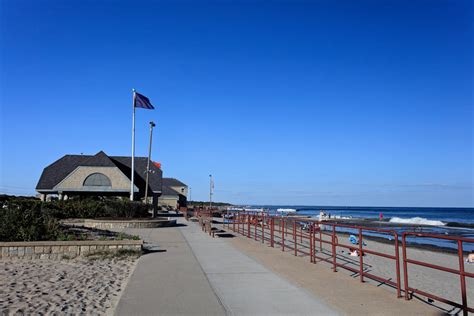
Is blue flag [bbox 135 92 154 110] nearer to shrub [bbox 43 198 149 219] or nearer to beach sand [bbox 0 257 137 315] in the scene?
shrub [bbox 43 198 149 219]

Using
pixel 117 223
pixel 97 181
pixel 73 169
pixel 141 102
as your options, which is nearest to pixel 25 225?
pixel 117 223

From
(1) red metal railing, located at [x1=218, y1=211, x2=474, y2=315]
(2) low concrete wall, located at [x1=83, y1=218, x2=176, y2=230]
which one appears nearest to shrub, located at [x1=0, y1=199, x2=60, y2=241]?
(1) red metal railing, located at [x1=218, y1=211, x2=474, y2=315]

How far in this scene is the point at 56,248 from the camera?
1167 centimetres

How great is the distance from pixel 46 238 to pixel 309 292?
8.92m

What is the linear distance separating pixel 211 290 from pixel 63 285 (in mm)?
2930

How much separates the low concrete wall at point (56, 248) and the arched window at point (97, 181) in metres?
26.5

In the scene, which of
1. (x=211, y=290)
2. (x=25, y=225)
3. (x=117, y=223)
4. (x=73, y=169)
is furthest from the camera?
(x=73, y=169)

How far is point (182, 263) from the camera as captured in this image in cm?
1048

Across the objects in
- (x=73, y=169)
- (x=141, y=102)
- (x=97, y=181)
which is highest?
(x=141, y=102)

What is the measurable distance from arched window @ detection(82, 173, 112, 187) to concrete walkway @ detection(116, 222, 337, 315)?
27.9 meters

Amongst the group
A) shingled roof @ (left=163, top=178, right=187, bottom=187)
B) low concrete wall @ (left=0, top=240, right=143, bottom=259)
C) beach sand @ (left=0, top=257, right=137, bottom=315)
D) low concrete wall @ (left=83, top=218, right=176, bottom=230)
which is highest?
shingled roof @ (left=163, top=178, right=187, bottom=187)

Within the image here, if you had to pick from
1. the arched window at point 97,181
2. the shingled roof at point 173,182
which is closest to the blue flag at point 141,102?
the arched window at point 97,181

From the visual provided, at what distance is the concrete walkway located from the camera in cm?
596

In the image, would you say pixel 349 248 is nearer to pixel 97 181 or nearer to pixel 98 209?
pixel 98 209
